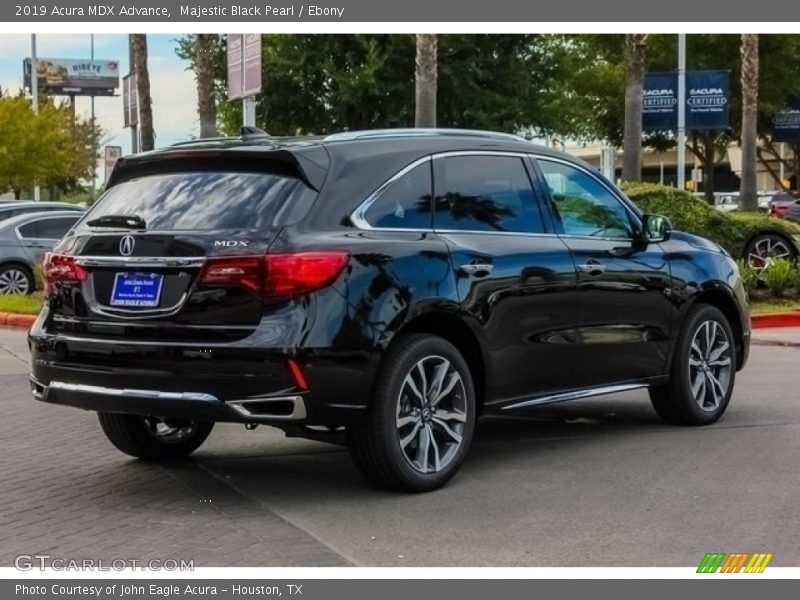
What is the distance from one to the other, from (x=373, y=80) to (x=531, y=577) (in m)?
27.2

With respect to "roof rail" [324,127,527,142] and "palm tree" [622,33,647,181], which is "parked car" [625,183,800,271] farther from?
"roof rail" [324,127,527,142]

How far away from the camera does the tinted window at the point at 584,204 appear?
7512 mm

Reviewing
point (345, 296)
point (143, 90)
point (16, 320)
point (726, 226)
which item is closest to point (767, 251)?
point (726, 226)

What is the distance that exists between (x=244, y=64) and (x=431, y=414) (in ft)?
29.3

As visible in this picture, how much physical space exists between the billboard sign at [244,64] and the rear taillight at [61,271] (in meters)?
7.92

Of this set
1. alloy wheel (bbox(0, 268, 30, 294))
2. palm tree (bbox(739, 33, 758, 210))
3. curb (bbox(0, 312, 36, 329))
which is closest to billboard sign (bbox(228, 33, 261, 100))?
curb (bbox(0, 312, 36, 329))

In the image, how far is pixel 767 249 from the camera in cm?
1766

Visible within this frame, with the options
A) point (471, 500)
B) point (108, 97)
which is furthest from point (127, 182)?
point (108, 97)

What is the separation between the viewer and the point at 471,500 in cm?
636

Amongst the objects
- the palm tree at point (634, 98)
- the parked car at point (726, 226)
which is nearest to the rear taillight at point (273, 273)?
the parked car at point (726, 226)

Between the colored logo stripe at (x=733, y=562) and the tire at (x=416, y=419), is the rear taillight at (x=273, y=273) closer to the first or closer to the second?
the tire at (x=416, y=419)

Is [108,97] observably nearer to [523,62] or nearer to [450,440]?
[523,62]

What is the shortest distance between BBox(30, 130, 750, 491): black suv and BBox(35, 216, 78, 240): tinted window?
13.7 meters
